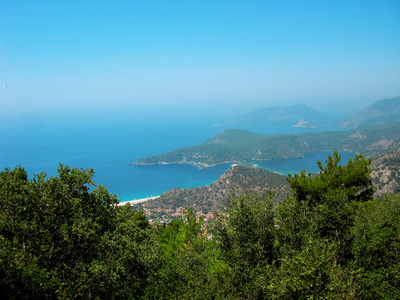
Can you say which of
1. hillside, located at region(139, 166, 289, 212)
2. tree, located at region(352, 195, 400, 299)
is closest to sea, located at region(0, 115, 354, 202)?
hillside, located at region(139, 166, 289, 212)

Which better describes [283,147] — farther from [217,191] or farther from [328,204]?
[328,204]

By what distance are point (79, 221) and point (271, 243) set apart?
5.33m

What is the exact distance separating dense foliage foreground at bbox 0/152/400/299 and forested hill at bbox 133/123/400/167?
111 meters

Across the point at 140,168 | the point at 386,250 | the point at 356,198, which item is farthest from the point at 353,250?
the point at 140,168

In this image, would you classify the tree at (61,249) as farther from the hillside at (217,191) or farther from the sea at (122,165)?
the sea at (122,165)

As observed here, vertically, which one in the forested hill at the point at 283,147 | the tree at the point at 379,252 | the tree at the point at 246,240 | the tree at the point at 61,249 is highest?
the tree at the point at 61,249

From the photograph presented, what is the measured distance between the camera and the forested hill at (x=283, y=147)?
122375mm

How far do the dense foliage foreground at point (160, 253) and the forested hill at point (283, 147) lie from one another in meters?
111

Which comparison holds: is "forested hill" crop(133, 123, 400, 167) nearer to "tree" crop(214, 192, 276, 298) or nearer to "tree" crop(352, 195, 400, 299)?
"tree" crop(352, 195, 400, 299)

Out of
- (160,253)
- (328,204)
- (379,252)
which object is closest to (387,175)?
(328,204)

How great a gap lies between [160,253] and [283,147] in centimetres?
13563

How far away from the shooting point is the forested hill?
122375 millimetres

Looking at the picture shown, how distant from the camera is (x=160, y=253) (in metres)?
6.72

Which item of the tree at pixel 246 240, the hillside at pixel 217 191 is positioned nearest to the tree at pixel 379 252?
the tree at pixel 246 240
